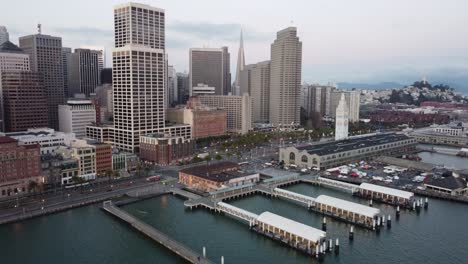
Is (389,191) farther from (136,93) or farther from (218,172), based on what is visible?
(136,93)

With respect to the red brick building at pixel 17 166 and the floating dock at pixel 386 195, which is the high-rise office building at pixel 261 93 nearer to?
the floating dock at pixel 386 195

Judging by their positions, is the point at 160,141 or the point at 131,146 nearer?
the point at 160,141

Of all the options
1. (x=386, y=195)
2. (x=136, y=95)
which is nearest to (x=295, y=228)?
(x=386, y=195)

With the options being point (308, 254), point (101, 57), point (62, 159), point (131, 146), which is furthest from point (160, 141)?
point (101, 57)

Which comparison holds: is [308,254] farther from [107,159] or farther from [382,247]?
[107,159]

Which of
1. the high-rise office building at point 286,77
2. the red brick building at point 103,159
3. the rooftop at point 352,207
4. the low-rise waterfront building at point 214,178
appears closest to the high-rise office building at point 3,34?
the high-rise office building at point 286,77

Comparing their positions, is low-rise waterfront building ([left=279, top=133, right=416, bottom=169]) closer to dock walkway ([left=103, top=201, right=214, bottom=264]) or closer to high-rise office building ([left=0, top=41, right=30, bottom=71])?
dock walkway ([left=103, top=201, right=214, bottom=264])
